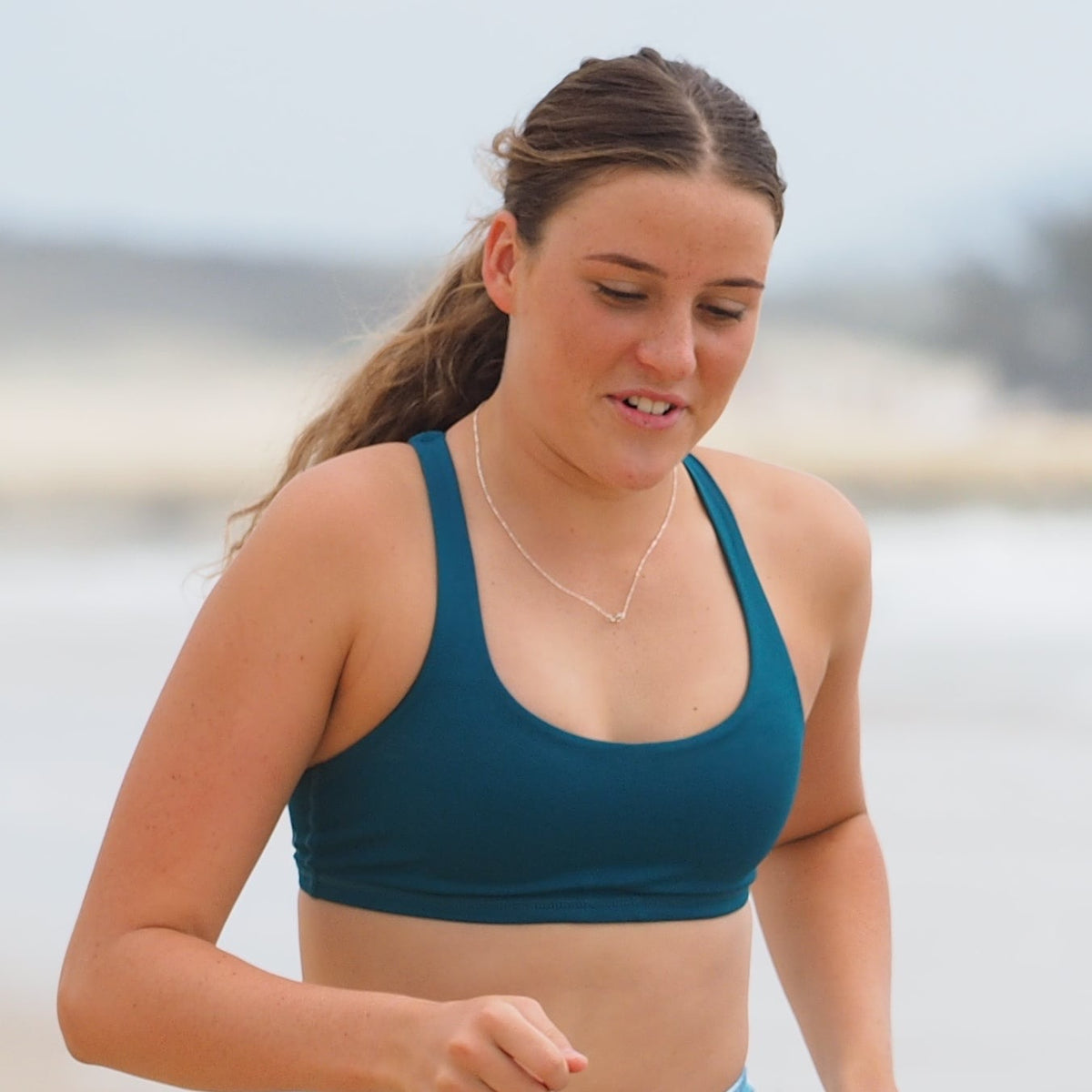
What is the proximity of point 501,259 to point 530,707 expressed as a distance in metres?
0.30

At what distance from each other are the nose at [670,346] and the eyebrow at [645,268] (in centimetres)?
3

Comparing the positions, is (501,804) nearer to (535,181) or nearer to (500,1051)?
(500,1051)

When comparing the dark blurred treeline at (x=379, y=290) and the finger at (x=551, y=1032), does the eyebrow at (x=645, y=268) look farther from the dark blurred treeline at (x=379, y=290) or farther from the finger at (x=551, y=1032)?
the dark blurred treeline at (x=379, y=290)

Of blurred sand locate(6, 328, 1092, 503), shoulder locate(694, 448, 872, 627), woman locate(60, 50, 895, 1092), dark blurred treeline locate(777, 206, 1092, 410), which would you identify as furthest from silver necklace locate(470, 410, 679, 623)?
dark blurred treeline locate(777, 206, 1092, 410)

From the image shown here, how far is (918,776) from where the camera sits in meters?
3.93

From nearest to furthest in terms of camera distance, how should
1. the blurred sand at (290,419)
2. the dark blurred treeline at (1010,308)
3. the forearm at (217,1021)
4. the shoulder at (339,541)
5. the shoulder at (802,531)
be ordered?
the forearm at (217,1021) < the shoulder at (339,541) < the shoulder at (802,531) < the blurred sand at (290,419) < the dark blurred treeline at (1010,308)

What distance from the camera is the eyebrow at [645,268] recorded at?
111 cm

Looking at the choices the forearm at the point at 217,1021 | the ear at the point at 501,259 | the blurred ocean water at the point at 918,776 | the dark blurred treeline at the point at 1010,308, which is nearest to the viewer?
the forearm at the point at 217,1021

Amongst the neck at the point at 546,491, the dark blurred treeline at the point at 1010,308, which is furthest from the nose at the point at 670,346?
the dark blurred treeline at the point at 1010,308

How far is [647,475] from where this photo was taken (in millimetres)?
1166

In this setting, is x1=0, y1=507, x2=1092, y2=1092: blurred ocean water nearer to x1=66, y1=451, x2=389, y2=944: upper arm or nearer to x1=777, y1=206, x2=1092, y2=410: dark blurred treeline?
x1=777, y1=206, x2=1092, y2=410: dark blurred treeline

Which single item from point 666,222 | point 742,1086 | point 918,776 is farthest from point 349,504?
point 918,776

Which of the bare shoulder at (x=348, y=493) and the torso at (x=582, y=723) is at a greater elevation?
the bare shoulder at (x=348, y=493)

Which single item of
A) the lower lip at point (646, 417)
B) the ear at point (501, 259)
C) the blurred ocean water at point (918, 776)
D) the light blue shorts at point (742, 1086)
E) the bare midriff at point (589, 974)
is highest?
the blurred ocean water at point (918, 776)
